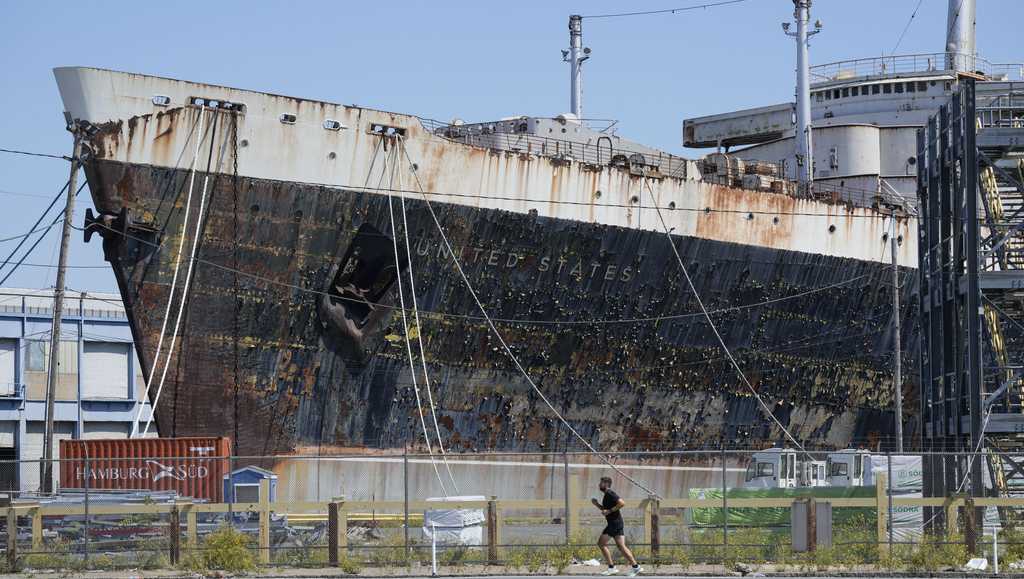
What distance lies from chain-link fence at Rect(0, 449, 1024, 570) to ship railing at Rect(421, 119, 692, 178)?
7177 millimetres

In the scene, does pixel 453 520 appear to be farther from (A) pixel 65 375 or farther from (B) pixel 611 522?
(A) pixel 65 375

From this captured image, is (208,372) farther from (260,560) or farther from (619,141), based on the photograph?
(619,141)

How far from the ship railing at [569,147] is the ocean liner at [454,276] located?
7 cm

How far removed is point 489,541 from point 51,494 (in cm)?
938

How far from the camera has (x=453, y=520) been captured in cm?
2036

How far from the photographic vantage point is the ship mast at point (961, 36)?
137 feet

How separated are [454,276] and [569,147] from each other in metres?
5.25

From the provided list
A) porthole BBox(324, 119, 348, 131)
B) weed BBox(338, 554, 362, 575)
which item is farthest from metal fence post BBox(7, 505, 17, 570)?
porthole BBox(324, 119, 348, 131)

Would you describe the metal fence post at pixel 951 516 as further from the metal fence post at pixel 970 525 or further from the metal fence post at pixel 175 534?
the metal fence post at pixel 175 534

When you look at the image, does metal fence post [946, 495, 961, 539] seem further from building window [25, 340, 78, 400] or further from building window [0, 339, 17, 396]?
building window [0, 339, 17, 396]

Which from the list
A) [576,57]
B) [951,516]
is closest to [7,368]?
[576,57]

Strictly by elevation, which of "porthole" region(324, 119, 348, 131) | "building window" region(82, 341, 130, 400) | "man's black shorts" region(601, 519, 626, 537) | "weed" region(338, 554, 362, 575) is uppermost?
"porthole" region(324, 119, 348, 131)

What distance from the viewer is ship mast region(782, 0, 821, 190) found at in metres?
35.3

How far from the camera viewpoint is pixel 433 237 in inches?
1047
